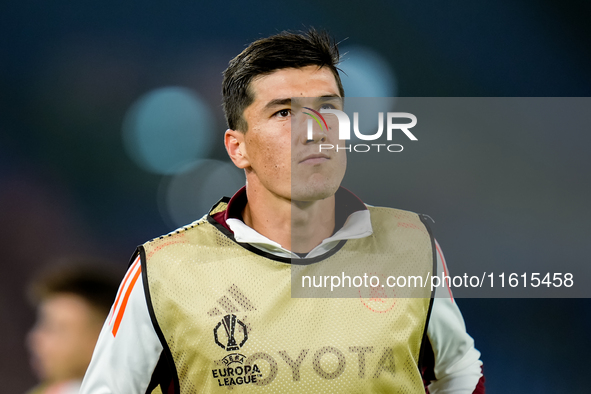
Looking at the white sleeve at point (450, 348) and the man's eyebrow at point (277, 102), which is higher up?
the man's eyebrow at point (277, 102)

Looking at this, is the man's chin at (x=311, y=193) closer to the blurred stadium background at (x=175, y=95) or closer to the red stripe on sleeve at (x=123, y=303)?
the red stripe on sleeve at (x=123, y=303)

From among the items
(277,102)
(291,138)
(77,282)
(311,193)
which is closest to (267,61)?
(277,102)

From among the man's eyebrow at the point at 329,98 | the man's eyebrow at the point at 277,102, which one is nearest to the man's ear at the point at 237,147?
the man's eyebrow at the point at 277,102

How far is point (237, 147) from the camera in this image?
1418 millimetres

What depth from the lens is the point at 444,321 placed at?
131 cm

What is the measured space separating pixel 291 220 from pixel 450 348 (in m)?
0.56

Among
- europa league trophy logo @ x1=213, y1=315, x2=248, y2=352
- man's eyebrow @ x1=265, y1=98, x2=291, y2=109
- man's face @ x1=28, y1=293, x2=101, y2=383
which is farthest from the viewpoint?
man's face @ x1=28, y1=293, x2=101, y2=383

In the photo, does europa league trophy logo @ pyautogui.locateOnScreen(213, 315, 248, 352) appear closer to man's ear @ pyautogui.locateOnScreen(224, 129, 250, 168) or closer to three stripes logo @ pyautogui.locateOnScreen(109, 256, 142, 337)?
three stripes logo @ pyautogui.locateOnScreen(109, 256, 142, 337)

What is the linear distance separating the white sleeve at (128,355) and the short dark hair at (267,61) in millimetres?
570

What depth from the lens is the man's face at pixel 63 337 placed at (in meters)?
1.92

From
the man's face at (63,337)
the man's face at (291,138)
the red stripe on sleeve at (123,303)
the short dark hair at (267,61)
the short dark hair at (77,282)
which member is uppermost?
the short dark hair at (267,61)

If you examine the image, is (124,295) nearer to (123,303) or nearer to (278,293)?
(123,303)

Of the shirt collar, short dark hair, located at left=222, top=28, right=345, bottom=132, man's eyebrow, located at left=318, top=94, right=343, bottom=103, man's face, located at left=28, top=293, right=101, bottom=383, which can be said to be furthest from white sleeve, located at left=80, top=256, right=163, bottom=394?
man's face, located at left=28, top=293, right=101, bottom=383

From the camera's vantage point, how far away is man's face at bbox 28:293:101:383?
1.92 m
